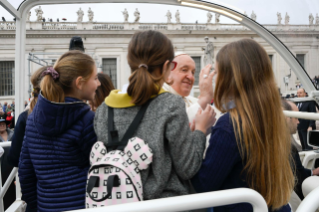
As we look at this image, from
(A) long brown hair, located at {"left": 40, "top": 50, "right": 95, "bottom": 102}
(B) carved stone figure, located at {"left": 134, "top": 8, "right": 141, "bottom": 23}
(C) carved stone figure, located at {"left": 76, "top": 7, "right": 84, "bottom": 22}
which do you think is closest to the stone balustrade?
(C) carved stone figure, located at {"left": 76, "top": 7, "right": 84, "bottom": 22}

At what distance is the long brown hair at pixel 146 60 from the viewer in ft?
3.00

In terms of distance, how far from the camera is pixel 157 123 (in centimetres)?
91

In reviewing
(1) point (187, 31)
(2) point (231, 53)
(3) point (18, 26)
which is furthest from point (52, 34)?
(2) point (231, 53)

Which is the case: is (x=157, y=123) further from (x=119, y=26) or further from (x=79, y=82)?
(x=119, y=26)

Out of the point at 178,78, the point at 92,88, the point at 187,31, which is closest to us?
the point at 92,88

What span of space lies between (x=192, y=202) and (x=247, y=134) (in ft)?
1.15

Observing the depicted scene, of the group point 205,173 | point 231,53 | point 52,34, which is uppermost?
point 52,34

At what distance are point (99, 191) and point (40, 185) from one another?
1.54 ft

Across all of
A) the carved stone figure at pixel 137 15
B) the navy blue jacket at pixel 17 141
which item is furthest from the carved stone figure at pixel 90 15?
the navy blue jacket at pixel 17 141

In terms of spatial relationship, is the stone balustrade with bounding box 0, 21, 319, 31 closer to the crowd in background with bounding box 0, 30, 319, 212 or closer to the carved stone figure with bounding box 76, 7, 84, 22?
the carved stone figure with bounding box 76, 7, 84, 22

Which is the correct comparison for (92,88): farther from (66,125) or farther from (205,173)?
(205,173)

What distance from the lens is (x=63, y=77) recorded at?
1.20m

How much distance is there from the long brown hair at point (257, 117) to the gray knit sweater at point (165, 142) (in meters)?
0.19

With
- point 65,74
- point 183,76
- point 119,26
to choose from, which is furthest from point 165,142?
point 119,26
